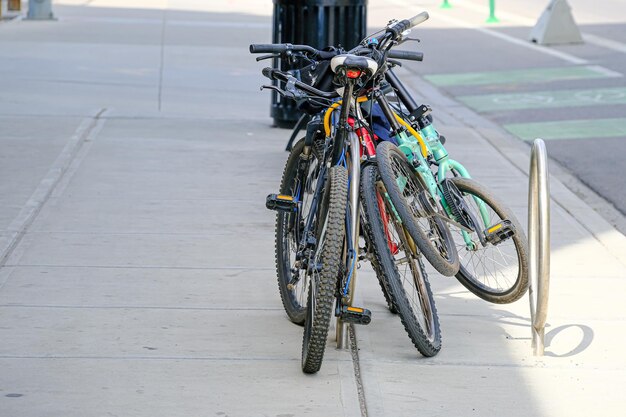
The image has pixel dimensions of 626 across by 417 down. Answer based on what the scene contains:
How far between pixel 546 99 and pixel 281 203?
30.1 feet

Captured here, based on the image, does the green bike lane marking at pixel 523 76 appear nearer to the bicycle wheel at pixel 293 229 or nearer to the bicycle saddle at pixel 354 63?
the bicycle wheel at pixel 293 229

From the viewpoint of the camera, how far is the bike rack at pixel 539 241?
5.06m

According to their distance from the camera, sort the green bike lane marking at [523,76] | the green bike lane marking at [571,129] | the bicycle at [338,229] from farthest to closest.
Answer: the green bike lane marking at [523,76] → the green bike lane marking at [571,129] → the bicycle at [338,229]

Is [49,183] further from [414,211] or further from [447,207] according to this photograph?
[414,211]

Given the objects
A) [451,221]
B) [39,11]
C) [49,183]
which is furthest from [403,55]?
[39,11]

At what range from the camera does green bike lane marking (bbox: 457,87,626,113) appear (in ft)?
45.2

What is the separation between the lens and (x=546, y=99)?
14.2 meters

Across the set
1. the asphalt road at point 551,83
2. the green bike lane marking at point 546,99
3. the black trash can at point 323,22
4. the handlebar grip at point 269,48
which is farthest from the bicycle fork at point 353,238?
the green bike lane marking at point 546,99

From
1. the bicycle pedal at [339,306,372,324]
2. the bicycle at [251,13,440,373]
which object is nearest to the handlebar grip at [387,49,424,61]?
the bicycle at [251,13,440,373]

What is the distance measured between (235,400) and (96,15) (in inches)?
811

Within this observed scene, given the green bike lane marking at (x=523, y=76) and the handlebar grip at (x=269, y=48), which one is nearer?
the handlebar grip at (x=269, y=48)

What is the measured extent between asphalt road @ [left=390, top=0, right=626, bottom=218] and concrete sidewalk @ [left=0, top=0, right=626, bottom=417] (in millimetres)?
672

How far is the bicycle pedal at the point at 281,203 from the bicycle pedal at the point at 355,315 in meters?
0.86

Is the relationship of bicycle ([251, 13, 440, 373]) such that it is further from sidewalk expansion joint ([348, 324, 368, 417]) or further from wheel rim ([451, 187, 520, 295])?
wheel rim ([451, 187, 520, 295])
